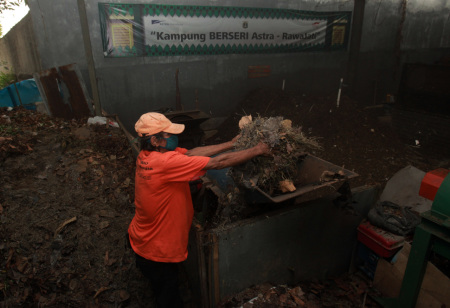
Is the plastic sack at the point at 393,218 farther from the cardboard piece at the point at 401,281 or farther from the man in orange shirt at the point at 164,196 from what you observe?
the man in orange shirt at the point at 164,196

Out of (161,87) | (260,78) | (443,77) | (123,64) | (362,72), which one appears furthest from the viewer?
(362,72)

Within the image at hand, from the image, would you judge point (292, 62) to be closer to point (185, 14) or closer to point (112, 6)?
point (185, 14)

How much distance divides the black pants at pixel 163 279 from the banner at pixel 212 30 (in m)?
5.96

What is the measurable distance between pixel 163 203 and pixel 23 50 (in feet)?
27.5

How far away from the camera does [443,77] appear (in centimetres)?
687

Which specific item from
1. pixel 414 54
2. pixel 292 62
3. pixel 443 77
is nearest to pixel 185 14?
pixel 292 62

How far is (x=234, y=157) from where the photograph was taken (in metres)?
2.77

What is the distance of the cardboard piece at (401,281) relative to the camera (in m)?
2.93

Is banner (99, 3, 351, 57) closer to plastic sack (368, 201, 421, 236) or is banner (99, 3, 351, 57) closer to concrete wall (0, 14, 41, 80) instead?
concrete wall (0, 14, 41, 80)

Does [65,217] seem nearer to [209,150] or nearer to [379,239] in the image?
[209,150]

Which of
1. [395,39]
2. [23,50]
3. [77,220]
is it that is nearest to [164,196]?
[77,220]

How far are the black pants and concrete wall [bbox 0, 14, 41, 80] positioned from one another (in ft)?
20.5

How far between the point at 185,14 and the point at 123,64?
2038mm

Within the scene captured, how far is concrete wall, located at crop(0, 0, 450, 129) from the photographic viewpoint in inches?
275
